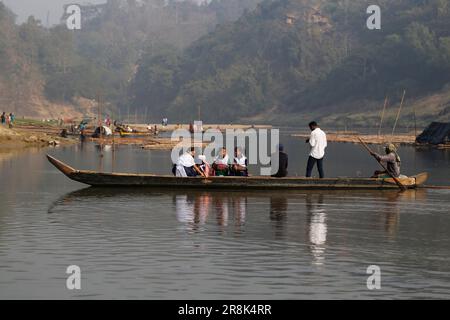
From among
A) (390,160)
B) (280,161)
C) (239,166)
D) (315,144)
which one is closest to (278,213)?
(280,161)

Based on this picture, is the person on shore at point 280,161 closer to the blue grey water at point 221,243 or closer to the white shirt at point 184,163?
the blue grey water at point 221,243

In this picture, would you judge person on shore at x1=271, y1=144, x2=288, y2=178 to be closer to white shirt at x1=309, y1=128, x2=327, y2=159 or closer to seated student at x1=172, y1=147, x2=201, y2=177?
white shirt at x1=309, y1=128, x2=327, y2=159

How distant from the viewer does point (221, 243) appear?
22031 mm

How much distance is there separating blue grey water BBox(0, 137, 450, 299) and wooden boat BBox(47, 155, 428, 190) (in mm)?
300

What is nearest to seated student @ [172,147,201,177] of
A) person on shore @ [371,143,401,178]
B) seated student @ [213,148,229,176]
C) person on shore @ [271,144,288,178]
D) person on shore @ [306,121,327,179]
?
seated student @ [213,148,229,176]

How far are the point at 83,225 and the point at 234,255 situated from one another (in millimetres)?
5748

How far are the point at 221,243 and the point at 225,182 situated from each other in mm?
10289

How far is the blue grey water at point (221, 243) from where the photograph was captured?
17.5 meters

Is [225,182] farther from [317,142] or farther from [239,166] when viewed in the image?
[317,142]

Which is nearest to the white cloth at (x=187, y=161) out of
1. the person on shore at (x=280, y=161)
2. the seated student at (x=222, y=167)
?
the seated student at (x=222, y=167)

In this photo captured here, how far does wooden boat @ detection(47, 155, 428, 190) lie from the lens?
32.2 meters

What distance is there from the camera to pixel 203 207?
2866 centimetres
